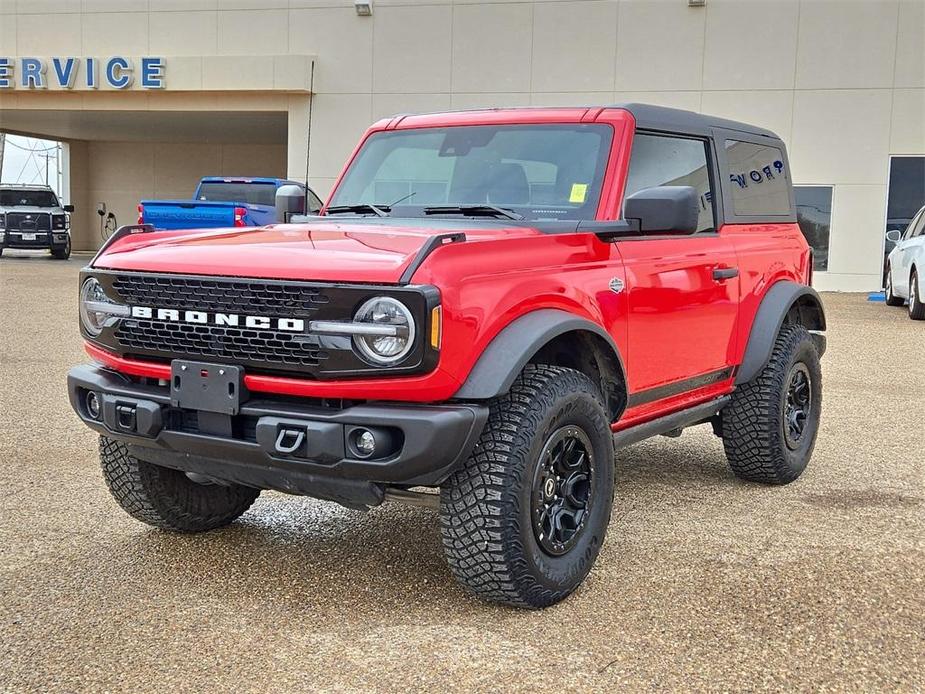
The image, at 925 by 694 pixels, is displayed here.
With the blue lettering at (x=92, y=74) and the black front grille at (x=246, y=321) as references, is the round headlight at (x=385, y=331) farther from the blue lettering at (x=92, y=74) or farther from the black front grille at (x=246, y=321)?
the blue lettering at (x=92, y=74)

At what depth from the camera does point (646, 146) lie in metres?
4.86

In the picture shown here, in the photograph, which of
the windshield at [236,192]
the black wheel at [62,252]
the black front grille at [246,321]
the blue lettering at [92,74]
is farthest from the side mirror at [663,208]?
the black wheel at [62,252]

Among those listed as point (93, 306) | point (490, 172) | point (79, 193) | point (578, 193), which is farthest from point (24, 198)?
point (578, 193)

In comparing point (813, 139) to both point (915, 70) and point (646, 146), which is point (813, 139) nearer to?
point (915, 70)

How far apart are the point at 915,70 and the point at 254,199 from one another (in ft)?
43.0

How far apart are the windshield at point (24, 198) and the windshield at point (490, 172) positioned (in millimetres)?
24568

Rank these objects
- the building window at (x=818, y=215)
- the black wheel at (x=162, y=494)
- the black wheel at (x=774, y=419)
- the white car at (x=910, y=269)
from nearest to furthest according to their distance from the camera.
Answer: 1. the black wheel at (x=162, y=494)
2. the black wheel at (x=774, y=419)
3. the white car at (x=910, y=269)
4. the building window at (x=818, y=215)

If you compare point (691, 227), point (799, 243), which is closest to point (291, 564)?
point (691, 227)

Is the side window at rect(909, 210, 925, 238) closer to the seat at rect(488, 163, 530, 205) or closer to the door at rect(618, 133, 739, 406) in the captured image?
the door at rect(618, 133, 739, 406)

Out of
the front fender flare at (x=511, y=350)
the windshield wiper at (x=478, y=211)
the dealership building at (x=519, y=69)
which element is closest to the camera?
the front fender flare at (x=511, y=350)

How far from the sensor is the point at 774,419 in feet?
18.1

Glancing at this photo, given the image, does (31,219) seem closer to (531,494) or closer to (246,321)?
(246,321)

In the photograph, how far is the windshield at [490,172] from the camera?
4.58 m

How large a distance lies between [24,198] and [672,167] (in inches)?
1006
